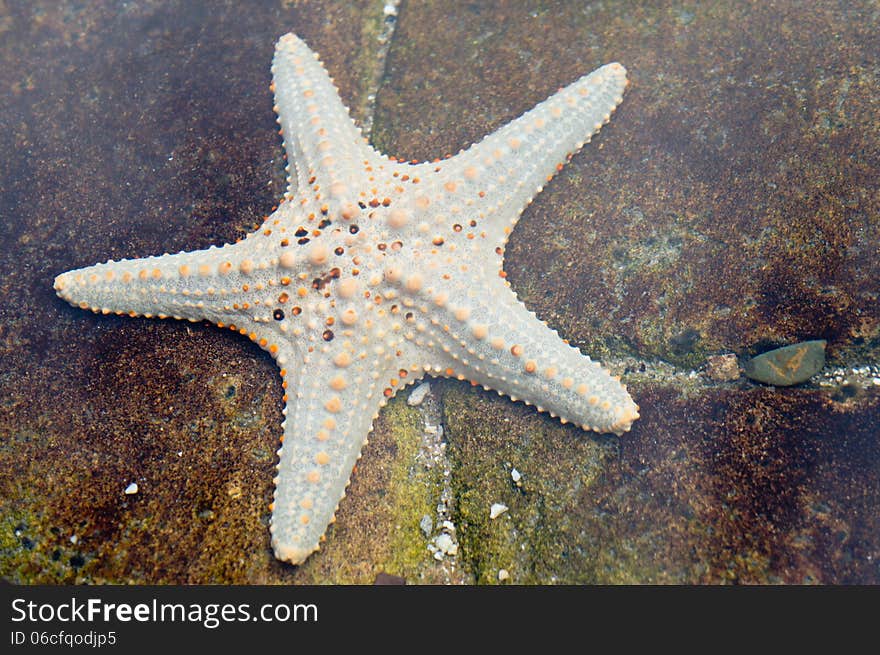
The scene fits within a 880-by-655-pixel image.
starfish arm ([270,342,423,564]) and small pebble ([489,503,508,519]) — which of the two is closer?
starfish arm ([270,342,423,564])

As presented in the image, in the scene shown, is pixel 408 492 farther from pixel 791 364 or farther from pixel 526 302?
pixel 791 364

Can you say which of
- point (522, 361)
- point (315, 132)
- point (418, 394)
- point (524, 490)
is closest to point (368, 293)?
point (418, 394)

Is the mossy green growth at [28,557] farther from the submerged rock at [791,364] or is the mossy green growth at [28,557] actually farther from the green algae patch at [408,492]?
the submerged rock at [791,364]

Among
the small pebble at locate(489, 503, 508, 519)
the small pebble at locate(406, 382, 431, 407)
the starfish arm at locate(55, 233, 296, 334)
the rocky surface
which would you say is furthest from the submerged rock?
the starfish arm at locate(55, 233, 296, 334)

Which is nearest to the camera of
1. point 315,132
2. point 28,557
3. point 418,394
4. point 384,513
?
point 28,557

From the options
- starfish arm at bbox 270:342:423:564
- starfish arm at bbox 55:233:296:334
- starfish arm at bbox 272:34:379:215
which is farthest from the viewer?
starfish arm at bbox 272:34:379:215

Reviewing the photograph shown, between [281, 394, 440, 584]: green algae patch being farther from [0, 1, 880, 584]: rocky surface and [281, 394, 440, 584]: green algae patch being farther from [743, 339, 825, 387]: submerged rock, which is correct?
[743, 339, 825, 387]: submerged rock
